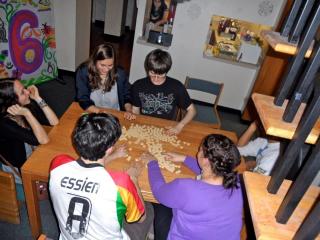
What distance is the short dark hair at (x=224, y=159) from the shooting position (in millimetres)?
1492

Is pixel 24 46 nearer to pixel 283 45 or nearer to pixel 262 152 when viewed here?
pixel 262 152

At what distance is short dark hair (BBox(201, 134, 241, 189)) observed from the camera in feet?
4.90

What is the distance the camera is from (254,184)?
2.99 feet

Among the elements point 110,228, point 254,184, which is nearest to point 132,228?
point 110,228

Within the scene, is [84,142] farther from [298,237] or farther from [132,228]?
[298,237]

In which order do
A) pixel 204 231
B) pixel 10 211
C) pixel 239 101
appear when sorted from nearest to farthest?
pixel 204 231, pixel 10 211, pixel 239 101

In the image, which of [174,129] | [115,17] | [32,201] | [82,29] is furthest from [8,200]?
[115,17]

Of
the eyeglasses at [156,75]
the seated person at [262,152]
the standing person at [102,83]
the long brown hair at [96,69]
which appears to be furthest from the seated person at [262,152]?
the long brown hair at [96,69]

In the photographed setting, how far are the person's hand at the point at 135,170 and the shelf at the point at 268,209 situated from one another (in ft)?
3.00

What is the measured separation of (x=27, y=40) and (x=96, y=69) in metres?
2.16

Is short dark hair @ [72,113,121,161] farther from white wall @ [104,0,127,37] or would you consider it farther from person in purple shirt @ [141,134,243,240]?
white wall @ [104,0,127,37]

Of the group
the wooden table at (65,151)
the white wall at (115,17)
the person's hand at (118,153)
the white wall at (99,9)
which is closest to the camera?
the wooden table at (65,151)

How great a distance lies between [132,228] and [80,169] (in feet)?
2.48

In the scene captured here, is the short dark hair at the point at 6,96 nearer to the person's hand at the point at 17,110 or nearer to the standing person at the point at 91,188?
the person's hand at the point at 17,110
